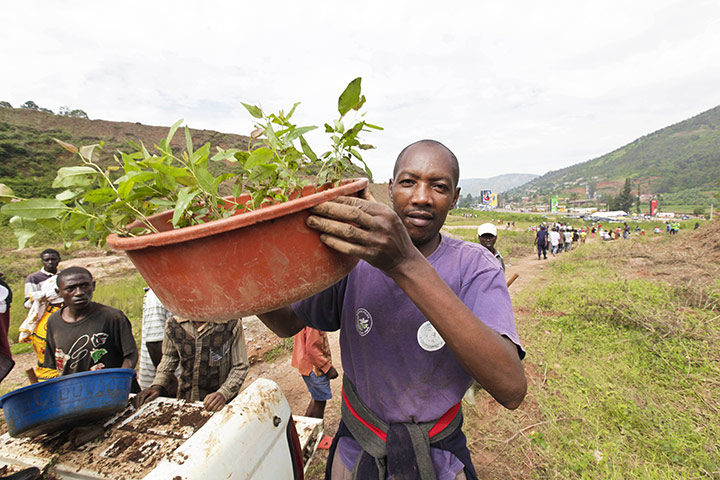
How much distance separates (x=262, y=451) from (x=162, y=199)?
1234 millimetres

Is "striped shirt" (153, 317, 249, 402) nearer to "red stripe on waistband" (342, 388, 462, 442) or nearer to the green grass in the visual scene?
"red stripe on waistband" (342, 388, 462, 442)

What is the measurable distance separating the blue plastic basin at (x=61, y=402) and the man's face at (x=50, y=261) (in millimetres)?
4321

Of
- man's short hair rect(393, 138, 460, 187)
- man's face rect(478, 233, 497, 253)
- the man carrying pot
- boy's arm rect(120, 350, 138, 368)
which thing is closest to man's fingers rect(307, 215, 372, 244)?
the man carrying pot

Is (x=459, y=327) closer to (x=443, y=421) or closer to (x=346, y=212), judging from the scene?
(x=346, y=212)

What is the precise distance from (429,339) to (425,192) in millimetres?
573

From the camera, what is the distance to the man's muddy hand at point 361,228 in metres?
0.80

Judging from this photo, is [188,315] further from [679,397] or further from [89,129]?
[89,129]

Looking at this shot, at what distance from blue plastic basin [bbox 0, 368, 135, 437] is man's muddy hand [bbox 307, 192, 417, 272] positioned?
5.93 feet

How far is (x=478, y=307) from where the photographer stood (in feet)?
3.67

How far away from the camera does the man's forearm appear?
0.88 meters

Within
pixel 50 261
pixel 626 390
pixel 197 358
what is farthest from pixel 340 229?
pixel 50 261

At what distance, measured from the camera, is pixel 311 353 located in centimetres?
366

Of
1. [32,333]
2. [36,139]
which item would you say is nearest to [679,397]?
[32,333]

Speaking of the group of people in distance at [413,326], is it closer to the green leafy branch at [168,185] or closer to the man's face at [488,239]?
the green leafy branch at [168,185]
